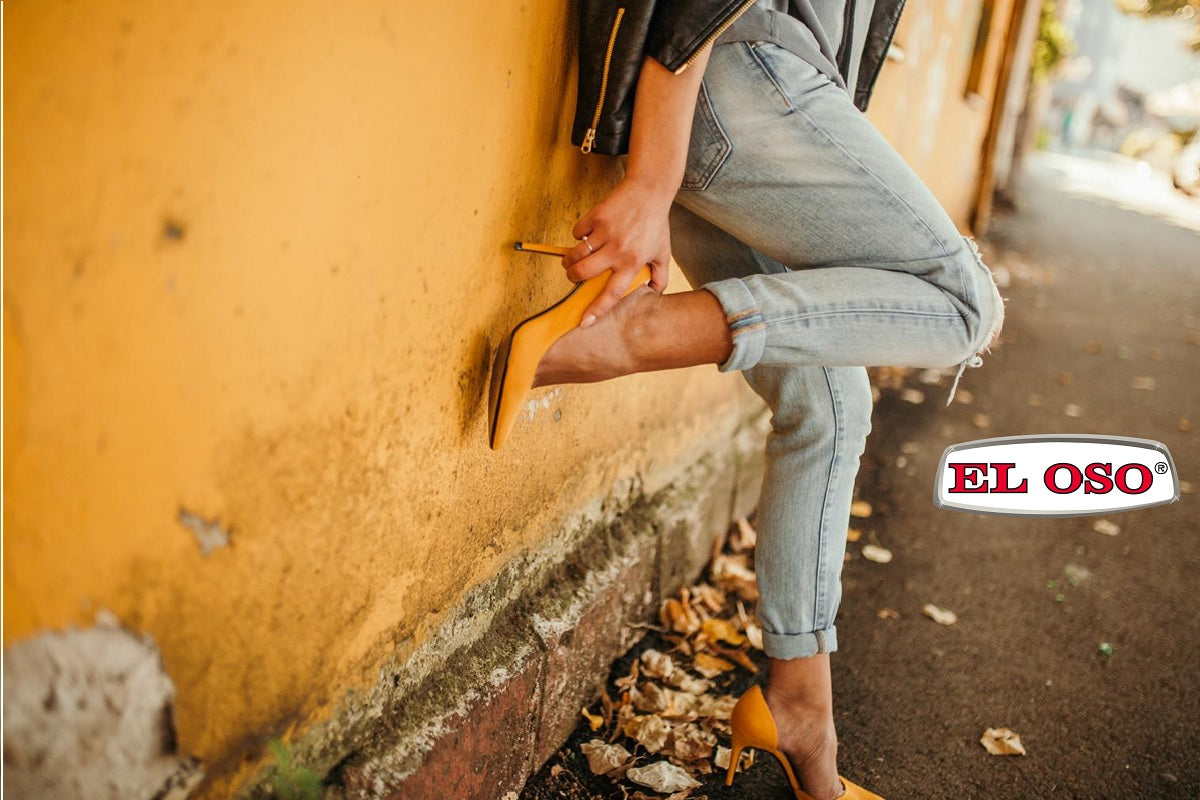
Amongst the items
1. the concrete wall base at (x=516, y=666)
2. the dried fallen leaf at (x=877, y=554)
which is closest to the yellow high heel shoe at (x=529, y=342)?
the concrete wall base at (x=516, y=666)

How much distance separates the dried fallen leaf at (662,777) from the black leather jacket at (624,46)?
4.01 feet

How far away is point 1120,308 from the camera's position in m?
6.72

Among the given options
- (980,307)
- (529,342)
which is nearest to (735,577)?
(980,307)

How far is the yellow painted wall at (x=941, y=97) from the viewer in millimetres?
4934

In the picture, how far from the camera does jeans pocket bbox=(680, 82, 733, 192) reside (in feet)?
4.92

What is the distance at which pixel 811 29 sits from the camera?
1587 millimetres

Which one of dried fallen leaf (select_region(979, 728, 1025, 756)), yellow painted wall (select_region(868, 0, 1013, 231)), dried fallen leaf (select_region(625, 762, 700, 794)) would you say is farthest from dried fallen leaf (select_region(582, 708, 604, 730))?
yellow painted wall (select_region(868, 0, 1013, 231))

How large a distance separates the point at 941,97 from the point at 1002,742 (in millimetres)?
5471

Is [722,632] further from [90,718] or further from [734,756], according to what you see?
[90,718]

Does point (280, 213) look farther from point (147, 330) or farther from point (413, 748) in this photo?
→ point (413, 748)

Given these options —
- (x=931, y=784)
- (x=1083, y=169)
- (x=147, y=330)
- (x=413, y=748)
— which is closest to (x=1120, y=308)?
(x=931, y=784)

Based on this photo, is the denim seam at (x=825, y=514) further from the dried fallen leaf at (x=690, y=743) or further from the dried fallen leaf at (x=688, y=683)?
the dried fallen leaf at (x=688, y=683)

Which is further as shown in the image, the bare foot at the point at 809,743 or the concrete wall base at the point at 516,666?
the bare foot at the point at 809,743

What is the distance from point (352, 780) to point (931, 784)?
1249 millimetres
